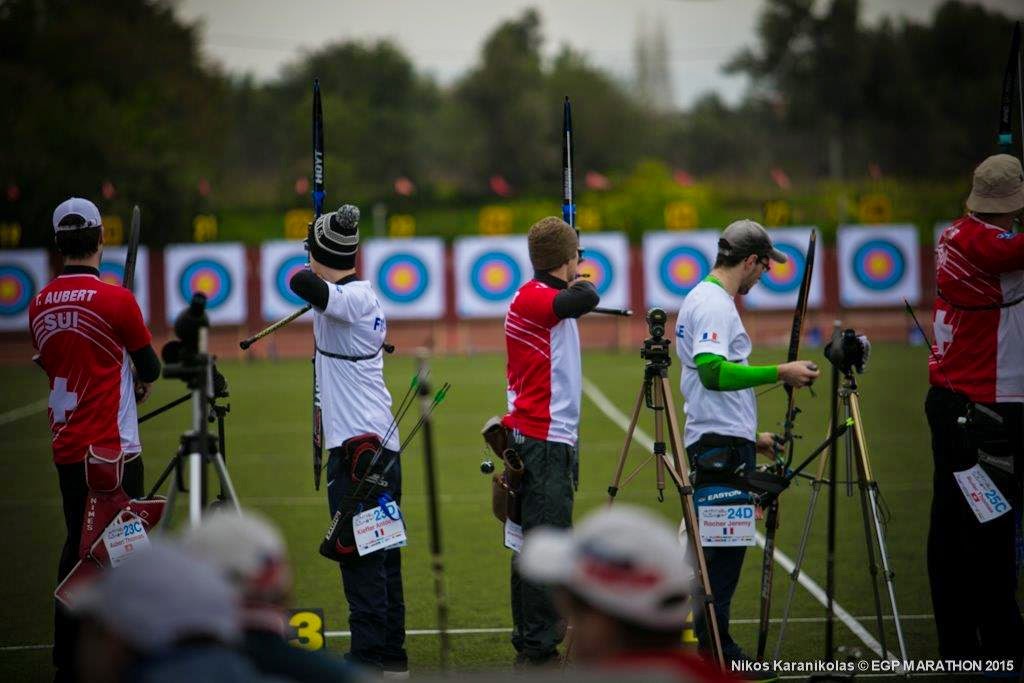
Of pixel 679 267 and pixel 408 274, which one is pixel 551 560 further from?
pixel 408 274

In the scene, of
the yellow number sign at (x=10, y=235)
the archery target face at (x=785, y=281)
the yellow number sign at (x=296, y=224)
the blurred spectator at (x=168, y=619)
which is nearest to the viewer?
the blurred spectator at (x=168, y=619)

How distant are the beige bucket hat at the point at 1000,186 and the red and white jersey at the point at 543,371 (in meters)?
→ 1.56

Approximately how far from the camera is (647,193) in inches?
1271

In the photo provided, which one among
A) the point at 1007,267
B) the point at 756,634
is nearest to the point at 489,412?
the point at 756,634

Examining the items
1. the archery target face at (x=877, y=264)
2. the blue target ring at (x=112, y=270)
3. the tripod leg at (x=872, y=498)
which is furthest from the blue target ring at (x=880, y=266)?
the tripod leg at (x=872, y=498)

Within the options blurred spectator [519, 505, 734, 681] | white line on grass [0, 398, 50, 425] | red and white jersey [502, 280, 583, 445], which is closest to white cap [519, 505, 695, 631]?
blurred spectator [519, 505, 734, 681]

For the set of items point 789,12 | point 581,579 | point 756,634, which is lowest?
point 756,634

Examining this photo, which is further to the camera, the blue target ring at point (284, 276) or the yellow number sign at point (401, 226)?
the yellow number sign at point (401, 226)

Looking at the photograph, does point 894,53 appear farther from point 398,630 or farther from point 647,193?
point 398,630

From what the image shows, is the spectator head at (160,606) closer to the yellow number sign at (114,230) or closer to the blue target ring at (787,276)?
the blue target ring at (787,276)

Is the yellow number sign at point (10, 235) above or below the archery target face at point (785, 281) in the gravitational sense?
above

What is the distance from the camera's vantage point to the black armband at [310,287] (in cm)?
470

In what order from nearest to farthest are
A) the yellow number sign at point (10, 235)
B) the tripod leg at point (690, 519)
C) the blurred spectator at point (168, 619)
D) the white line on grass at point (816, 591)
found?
1. the blurred spectator at point (168, 619)
2. the tripod leg at point (690, 519)
3. the white line on grass at point (816, 591)
4. the yellow number sign at point (10, 235)

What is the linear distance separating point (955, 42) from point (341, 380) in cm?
4048
